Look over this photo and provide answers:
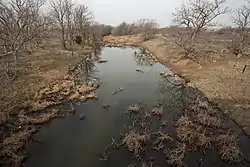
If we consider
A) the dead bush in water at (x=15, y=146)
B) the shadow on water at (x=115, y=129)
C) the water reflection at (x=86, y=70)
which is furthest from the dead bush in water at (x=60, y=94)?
the dead bush in water at (x=15, y=146)

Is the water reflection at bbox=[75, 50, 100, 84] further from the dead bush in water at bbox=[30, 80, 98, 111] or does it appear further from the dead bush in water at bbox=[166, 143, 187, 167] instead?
the dead bush in water at bbox=[166, 143, 187, 167]

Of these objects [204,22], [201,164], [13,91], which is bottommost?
[201,164]

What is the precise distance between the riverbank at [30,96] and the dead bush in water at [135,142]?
560 cm

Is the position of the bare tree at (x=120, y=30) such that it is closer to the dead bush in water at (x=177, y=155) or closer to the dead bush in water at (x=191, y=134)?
the dead bush in water at (x=191, y=134)

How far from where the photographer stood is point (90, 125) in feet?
55.3

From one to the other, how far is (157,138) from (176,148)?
150 centimetres

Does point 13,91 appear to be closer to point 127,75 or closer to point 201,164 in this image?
point 127,75

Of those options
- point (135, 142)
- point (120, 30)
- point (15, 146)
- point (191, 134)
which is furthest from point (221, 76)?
point (120, 30)

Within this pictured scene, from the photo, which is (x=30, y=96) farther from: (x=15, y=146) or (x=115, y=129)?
(x=115, y=129)

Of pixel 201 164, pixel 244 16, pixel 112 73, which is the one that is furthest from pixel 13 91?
pixel 244 16

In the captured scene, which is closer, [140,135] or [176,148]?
[176,148]

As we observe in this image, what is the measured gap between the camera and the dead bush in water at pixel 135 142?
45.3 ft

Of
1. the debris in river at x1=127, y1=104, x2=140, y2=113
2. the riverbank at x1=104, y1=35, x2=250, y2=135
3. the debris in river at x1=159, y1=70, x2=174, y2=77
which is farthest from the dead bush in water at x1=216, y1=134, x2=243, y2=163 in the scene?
the debris in river at x1=159, y1=70, x2=174, y2=77

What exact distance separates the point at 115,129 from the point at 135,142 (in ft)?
8.33
